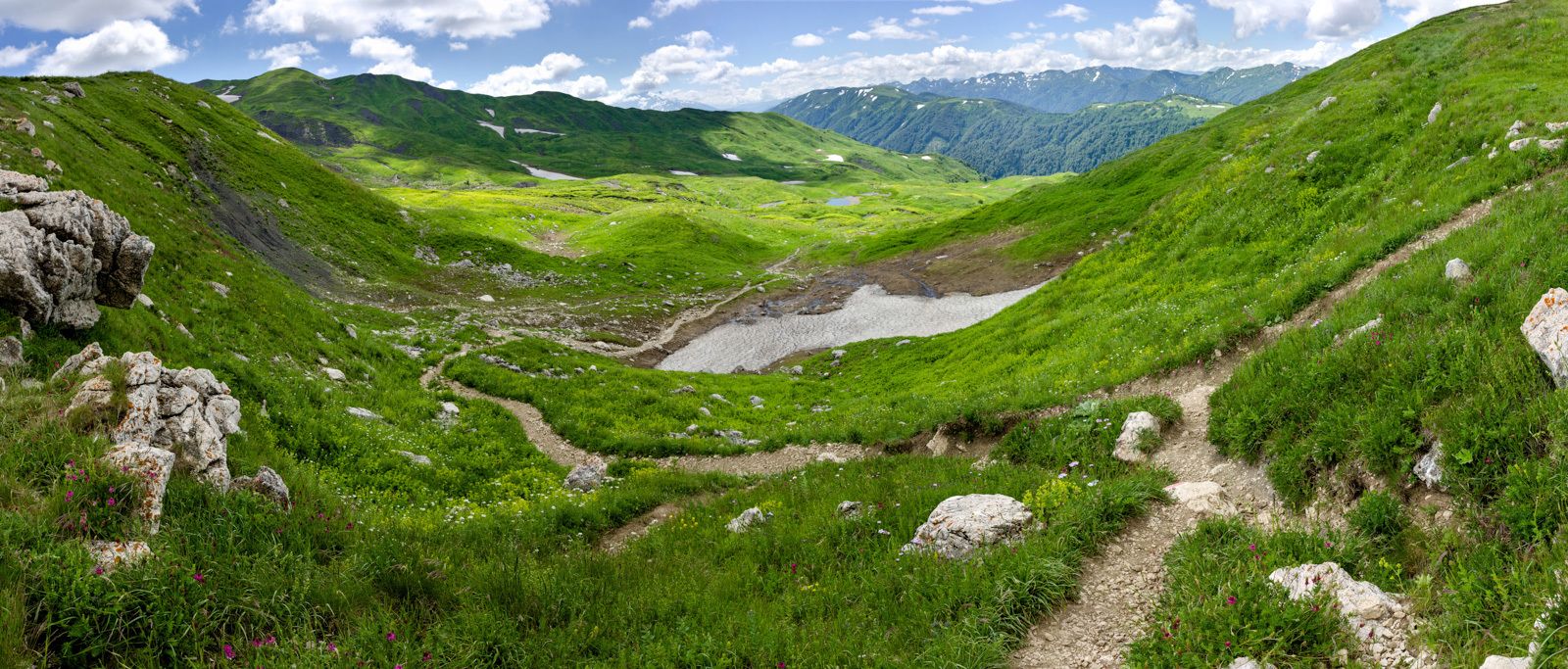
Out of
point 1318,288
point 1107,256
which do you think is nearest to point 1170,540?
point 1318,288

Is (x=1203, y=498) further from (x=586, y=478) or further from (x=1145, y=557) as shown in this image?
(x=586, y=478)

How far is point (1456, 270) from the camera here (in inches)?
453

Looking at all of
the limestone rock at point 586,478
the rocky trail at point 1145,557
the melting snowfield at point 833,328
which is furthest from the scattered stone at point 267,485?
the melting snowfield at point 833,328

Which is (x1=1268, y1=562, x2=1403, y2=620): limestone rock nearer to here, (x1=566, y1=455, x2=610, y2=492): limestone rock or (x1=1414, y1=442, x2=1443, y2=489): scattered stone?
(x1=1414, y1=442, x2=1443, y2=489): scattered stone

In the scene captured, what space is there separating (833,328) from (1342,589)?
55969mm

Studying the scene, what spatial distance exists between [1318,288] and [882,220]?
151956 millimetres

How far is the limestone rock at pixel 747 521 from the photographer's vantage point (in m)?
11.8

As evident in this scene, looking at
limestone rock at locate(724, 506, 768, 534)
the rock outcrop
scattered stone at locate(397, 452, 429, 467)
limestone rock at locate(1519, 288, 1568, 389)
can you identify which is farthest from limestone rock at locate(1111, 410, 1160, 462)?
scattered stone at locate(397, 452, 429, 467)

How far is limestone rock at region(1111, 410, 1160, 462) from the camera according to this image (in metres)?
12.4

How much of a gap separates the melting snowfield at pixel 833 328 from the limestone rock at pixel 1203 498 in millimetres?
42825

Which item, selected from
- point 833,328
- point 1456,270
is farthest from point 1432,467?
point 833,328

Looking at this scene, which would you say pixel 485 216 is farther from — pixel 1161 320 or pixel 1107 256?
pixel 1161 320

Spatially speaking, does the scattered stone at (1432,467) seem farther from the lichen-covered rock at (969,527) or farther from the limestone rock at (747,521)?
the limestone rock at (747,521)

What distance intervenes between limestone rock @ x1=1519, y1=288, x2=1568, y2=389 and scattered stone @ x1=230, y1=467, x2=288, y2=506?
55.5 ft
